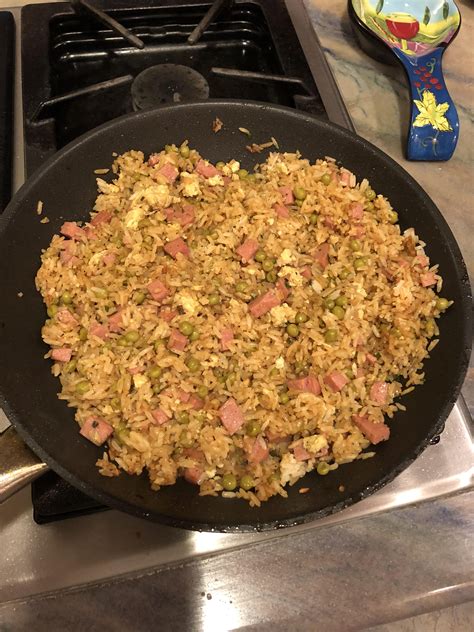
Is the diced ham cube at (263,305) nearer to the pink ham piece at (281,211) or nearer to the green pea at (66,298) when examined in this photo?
the pink ham piece at (281,211)

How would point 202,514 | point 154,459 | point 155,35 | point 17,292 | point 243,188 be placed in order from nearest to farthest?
1. point 202,514
2. point 154,459
3. point 17,292
4. point 243,188
5. point 155,35

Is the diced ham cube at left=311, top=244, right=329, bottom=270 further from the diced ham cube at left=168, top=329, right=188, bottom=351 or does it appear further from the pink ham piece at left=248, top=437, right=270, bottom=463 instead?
the pink ham piece at left=248, top=437, right=270, bottom=463

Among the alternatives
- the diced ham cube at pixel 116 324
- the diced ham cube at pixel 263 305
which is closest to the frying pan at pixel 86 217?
the diced ham cube at pixel 116 324

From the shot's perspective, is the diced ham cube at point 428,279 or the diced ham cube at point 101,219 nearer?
the diced ham cube at point 428,279

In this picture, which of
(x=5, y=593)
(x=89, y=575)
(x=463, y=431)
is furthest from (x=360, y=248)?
(x=5, y=593)

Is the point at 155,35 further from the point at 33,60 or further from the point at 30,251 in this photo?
the point at 30,251

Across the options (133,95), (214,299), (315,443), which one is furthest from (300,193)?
(315,443)

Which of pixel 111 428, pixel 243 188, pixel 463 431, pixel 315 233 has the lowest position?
pixel 463 431
